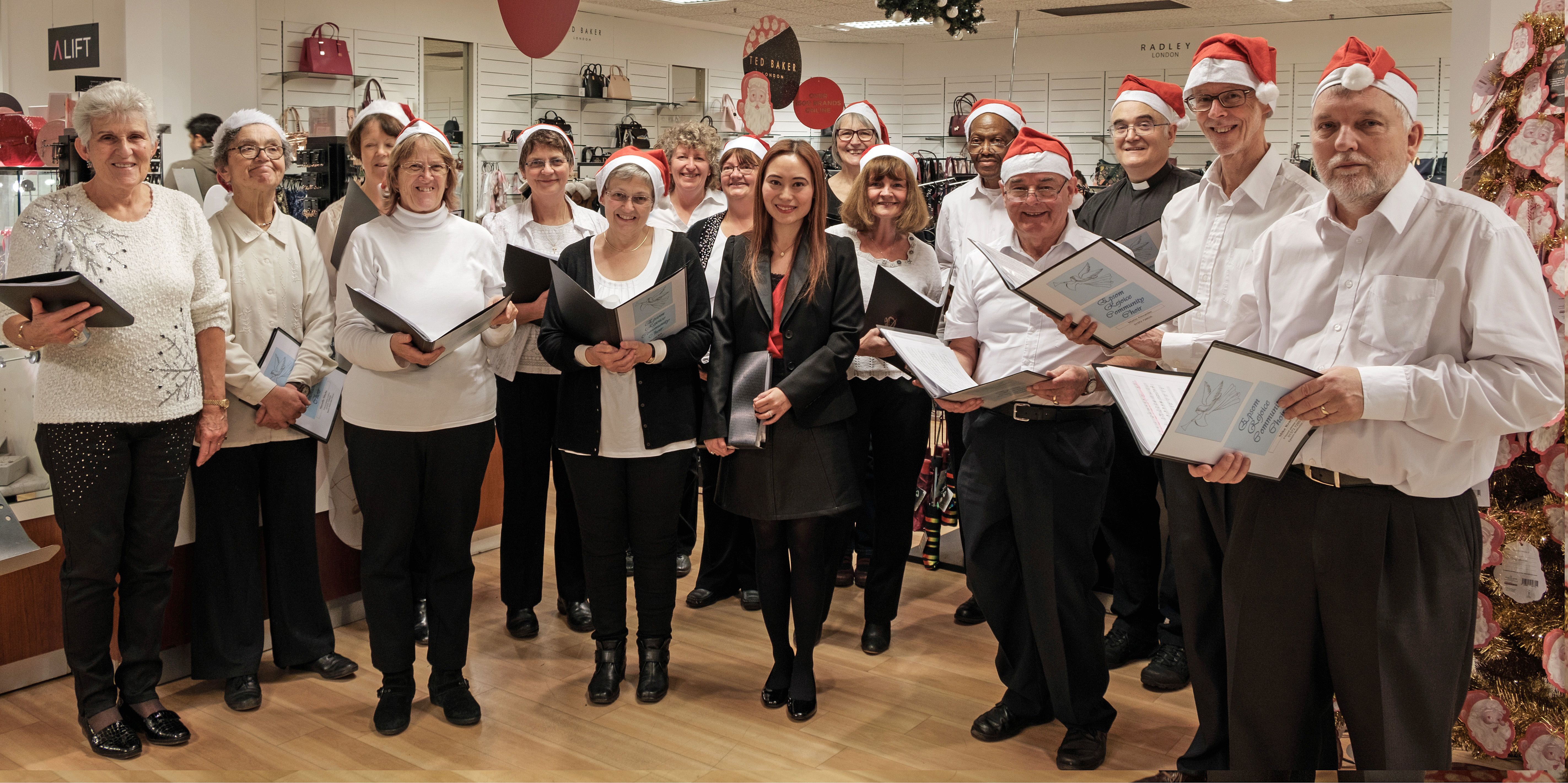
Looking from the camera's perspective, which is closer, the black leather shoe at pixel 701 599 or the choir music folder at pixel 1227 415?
the choir music folder at pixel 1227 415

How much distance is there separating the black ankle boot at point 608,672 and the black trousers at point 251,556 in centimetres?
95

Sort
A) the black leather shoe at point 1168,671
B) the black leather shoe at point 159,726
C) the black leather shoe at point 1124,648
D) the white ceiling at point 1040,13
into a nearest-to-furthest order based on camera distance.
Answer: the black leather shoe at point 159,726 < the black leather shoe at point 1168,671 < the black leather shoe at point 1124,648 < the white ceiling at point 1040,13

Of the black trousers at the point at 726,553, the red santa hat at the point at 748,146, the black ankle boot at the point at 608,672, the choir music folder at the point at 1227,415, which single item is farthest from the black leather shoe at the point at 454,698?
the red santa hat at the point at 748,146

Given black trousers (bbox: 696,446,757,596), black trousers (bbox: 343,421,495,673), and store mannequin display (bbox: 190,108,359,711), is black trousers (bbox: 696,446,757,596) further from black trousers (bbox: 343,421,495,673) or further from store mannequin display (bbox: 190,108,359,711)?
store mannequin display (bbox: 190,108,359,711)

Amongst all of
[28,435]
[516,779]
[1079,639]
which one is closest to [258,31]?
[28,435]

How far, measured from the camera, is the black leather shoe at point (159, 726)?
3.11 m

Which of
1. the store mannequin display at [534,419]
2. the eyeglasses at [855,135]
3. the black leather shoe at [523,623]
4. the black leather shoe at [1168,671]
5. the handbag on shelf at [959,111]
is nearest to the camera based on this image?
the black leather shoe at [1168,671]

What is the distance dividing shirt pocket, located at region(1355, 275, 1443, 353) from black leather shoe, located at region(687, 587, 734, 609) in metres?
2.82

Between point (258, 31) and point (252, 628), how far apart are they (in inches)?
245

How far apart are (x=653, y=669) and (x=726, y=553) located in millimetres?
1026

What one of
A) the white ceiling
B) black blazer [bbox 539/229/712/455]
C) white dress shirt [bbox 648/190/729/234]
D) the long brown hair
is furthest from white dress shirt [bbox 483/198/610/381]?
the white ceiling

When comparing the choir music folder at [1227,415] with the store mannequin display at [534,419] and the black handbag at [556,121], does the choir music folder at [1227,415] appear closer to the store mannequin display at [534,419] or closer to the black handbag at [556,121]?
the store mannequin display at [534,419]

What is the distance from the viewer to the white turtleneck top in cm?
311

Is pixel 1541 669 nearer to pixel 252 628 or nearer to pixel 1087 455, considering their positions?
pixel 1087 455
